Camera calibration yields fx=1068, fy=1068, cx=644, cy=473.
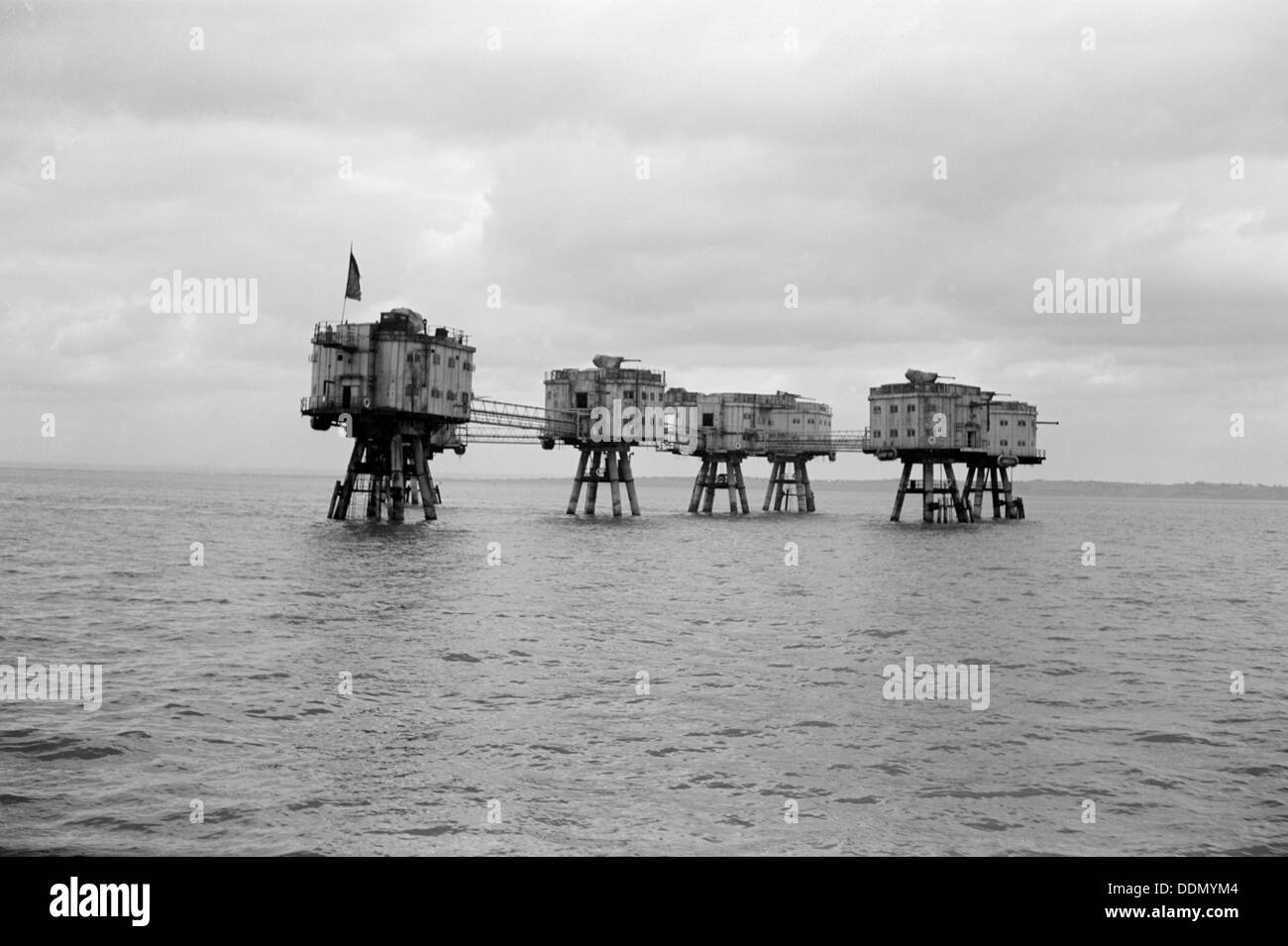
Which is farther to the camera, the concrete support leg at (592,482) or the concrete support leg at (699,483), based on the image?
the concrete support leg at (699,483)

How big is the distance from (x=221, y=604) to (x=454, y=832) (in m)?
26.8

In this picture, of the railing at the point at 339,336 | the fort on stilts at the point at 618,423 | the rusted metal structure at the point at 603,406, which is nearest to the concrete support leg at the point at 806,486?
the fort on stilts at the point at 618,423

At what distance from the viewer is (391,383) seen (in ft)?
234

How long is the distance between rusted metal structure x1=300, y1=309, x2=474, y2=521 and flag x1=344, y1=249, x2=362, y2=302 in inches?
118

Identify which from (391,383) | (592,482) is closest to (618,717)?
(391,383)

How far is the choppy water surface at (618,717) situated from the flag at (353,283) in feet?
76.3

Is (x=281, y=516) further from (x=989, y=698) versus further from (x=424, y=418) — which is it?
(x=989, y=698)

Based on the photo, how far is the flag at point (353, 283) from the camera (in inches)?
2726

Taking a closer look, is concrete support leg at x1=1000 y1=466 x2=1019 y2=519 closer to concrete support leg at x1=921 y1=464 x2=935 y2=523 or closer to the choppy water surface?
concrete support leg at x1=921 y1=464 x2=935 y2=523

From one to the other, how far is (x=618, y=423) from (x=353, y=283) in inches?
1401

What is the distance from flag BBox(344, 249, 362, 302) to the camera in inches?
2726

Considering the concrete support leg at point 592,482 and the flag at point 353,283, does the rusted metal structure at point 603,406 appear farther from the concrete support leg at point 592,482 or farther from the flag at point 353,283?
the flag at point 353,283

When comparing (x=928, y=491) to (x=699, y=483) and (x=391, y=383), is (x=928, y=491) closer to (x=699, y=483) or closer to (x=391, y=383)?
(x=699, y=483)
